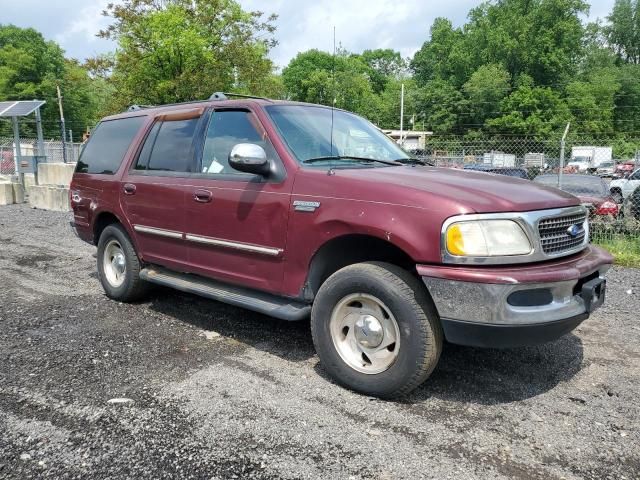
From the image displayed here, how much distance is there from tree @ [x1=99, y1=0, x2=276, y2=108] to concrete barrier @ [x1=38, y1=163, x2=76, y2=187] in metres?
4.04

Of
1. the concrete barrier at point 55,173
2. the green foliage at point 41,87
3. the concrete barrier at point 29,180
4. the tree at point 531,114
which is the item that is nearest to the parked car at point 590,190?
the concrete barrier at point 55,173

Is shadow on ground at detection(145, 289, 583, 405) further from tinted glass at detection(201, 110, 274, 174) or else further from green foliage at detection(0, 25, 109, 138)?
green foliage at detection(0, 25, 109, 138)

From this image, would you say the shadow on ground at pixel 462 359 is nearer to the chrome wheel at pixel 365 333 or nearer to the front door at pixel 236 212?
the chrome wheel at pixel 365 333

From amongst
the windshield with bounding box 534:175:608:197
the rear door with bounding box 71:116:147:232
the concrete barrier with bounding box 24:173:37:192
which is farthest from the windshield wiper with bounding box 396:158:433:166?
the concrete barrier with bounding box 24:173:37:192

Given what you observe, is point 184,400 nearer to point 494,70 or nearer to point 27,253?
point 27,253

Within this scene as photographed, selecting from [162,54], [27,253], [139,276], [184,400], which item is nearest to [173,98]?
[162,54]

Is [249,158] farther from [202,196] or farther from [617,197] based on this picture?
[617,197]

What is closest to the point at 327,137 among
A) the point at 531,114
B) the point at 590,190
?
the point at 590,190

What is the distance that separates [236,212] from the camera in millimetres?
4125

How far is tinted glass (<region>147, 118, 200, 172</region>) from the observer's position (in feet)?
15.5

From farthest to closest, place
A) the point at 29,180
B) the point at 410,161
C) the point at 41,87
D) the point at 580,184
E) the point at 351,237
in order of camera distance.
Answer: the point at 41,87, the point at 29,180, the point at 580,184, the point at 410,161, the point at 351,237

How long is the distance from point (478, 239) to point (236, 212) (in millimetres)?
1902

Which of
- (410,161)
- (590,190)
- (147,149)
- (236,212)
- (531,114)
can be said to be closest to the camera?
(236,212)

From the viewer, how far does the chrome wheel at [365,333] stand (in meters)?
3.39
